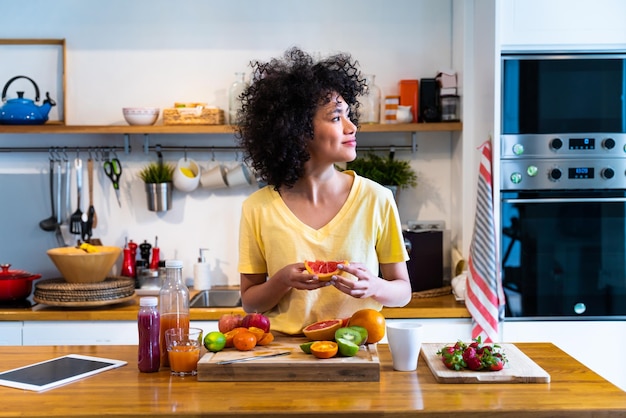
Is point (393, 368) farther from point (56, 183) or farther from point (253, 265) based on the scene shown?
point (56, 183)

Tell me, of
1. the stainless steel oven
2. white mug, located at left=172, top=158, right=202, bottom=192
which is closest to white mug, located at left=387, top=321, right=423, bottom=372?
the stainless steel oven

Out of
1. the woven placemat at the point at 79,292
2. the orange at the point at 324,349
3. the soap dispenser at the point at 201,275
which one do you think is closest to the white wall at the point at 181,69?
the soap dispenser at the point at 201,275

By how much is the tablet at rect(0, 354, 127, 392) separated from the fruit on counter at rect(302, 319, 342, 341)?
0.50 meters

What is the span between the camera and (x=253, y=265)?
2408 millimetres

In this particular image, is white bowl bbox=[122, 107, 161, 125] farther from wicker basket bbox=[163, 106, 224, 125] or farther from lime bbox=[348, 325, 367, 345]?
lime bbox=[348, 325, 367, 345]

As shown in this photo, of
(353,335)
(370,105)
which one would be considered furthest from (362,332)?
(370,105)

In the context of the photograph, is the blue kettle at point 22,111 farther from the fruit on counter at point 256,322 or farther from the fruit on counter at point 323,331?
the fruit on counter at point 323,331

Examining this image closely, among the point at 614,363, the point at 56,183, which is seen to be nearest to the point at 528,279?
the point at 614,363

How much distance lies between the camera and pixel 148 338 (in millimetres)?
Result: 2043

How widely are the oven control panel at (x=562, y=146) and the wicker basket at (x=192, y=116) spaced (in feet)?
4.41

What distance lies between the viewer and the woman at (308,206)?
7.55 feet

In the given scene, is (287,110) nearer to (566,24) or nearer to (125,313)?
(125,313)

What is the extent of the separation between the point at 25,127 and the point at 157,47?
0.75 m

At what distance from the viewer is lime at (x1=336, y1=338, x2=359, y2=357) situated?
1985 millimetres
